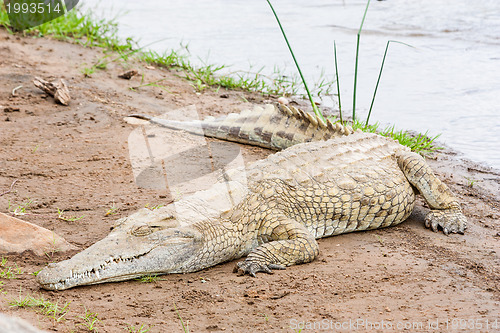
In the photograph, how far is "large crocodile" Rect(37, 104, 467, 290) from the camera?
3.66 meters

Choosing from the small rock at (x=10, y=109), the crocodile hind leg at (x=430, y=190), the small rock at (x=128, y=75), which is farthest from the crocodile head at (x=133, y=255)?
the small rock at (x=128, y=75)

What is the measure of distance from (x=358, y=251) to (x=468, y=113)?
4152 mm

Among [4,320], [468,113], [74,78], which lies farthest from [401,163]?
[74,78]

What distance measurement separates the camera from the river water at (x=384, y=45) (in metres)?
7.60

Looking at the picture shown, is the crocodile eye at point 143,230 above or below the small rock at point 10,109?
above

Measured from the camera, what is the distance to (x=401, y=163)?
5.06 meters

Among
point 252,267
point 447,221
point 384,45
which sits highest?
point 384,45

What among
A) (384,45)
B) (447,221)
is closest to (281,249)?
(447,221)

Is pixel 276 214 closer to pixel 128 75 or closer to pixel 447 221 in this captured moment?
pixel 447 221

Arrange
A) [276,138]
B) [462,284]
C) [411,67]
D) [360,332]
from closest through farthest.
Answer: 1. [360,332]
2. [462,284]
3. [276,138]
4. [411,67]

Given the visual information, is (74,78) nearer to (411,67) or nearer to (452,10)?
(411,67)

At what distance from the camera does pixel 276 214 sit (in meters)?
4.30

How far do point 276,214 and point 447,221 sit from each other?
159cm

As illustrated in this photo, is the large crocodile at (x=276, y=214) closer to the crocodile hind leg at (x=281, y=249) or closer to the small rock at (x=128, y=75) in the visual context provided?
the crocodile hind leg at (x=281, y=249)
